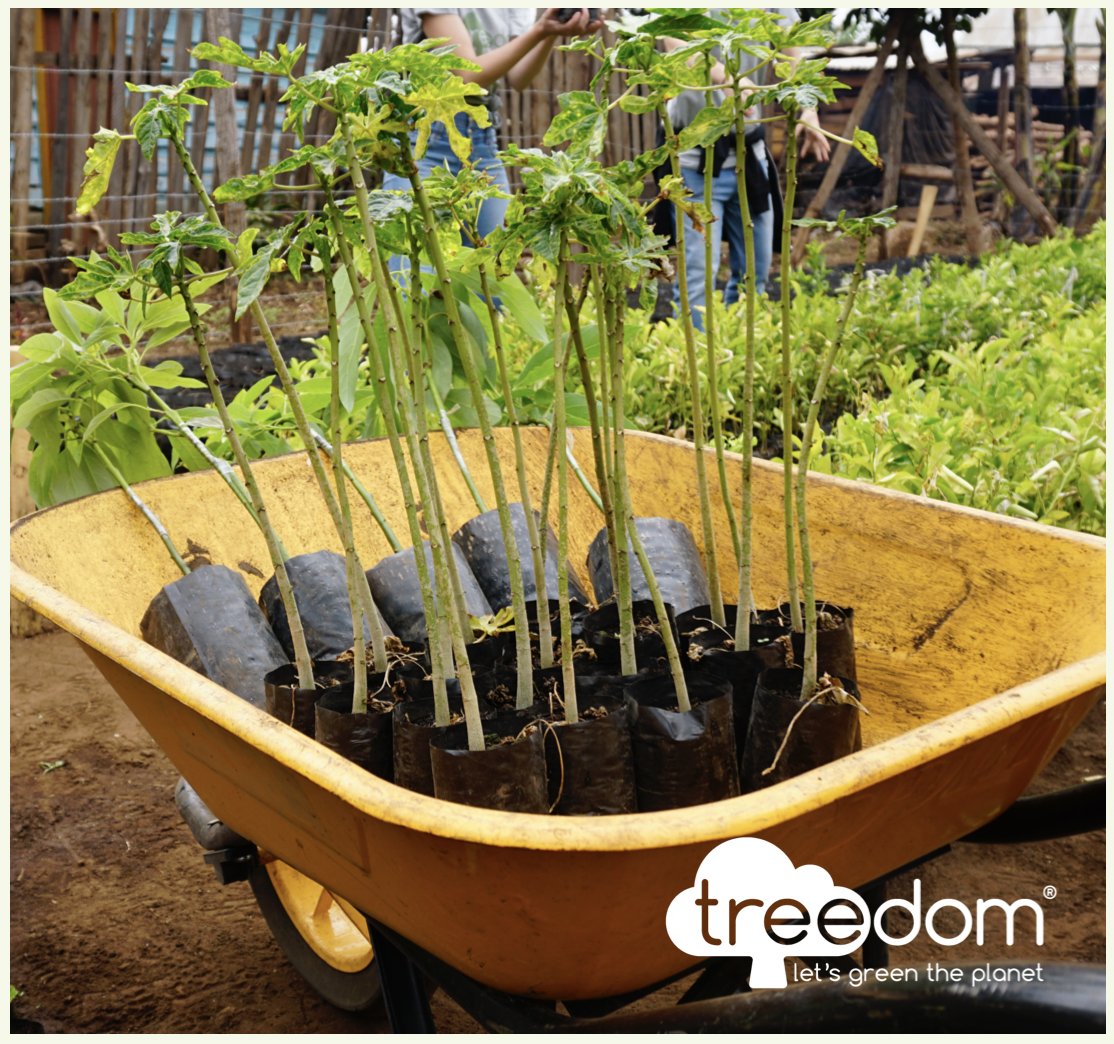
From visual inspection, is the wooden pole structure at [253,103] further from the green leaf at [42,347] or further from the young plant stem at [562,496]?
the young plant stem at [562,496]

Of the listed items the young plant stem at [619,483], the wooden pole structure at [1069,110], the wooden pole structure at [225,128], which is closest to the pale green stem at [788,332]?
the young plant stem at [619,483]

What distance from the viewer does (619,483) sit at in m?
1.00

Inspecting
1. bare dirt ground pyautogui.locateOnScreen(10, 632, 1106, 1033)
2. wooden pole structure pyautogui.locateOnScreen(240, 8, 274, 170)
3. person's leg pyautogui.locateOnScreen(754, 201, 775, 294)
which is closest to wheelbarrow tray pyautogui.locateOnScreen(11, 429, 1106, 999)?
bare dirt ground pyautogui.locateOnScreen(10, 632, 1106, 1033)

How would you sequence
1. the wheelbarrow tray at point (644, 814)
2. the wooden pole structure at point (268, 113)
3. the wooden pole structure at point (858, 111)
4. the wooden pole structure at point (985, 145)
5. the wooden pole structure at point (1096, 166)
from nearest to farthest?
1. the wheelbarrow tray at point (644, 814)
2. the wooden pole structure at point (268, 113)
3. the wooden pole structure at point (858, 111)
4. the wooden pole structure at point (985, 145)
5. the wooden pole structure at point (1096, 166)

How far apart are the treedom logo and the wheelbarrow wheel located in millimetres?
867

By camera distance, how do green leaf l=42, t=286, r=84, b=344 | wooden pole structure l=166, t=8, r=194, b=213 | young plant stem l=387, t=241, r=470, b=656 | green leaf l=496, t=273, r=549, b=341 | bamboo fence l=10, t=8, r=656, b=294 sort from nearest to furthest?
1. young plant stem l=387, t=241, r=470, b=656
2. green leaf l=42, t=286, r=84, b=344
3. green leaf l=496, t=273, r=549, b=341
4. bamboo fence l=10, t=8, r=656, b=294
5. wooden pole structure l=166, t=8, r=194, b=213

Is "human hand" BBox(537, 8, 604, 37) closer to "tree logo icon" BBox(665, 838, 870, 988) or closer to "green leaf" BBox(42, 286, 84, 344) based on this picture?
"green leaf" BBox(42, 286, 84, 344)

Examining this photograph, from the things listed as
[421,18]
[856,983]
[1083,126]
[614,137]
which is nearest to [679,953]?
[856,983]

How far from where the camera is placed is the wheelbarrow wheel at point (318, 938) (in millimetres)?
1501

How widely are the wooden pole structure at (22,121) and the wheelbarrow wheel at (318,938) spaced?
405 cm

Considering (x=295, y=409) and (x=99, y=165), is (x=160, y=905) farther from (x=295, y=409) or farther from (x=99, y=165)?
(x=99, y=165)

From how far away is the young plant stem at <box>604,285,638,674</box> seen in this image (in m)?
0.98

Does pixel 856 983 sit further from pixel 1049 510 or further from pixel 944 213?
pixel 944 213

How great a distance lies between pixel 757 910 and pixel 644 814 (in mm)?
189
